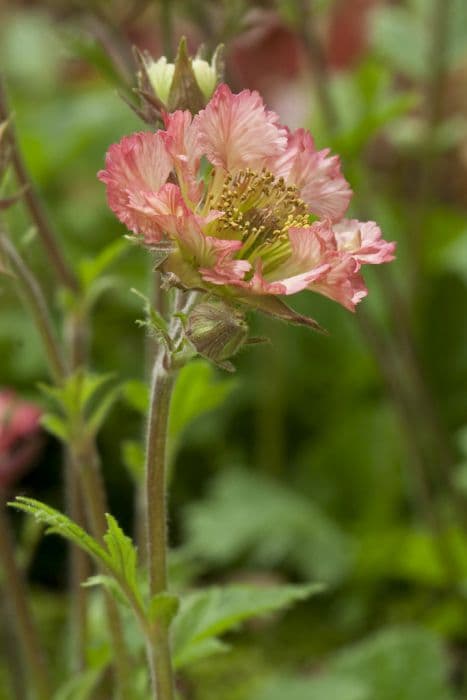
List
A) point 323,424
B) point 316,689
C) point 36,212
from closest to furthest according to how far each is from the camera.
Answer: point 36,212 → point 316,689 → point 323,424

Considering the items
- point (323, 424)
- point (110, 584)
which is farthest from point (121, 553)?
point (323, 424)

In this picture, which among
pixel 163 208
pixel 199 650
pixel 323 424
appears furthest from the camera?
pixel 323 424

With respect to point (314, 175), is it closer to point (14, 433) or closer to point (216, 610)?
point (216, 610)

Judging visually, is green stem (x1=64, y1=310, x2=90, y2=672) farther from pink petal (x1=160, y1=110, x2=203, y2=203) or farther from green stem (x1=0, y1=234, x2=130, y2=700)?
pink petal (x1=160, y1=110, x2=203, y2=203)

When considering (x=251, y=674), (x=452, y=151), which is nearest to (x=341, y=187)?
(x=251, y=674)

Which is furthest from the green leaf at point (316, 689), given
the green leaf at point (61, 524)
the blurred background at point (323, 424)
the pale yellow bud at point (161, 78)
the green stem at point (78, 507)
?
the pale yellow bud at point (161, 78)

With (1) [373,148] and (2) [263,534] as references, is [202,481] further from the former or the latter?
(1) [373,148]
